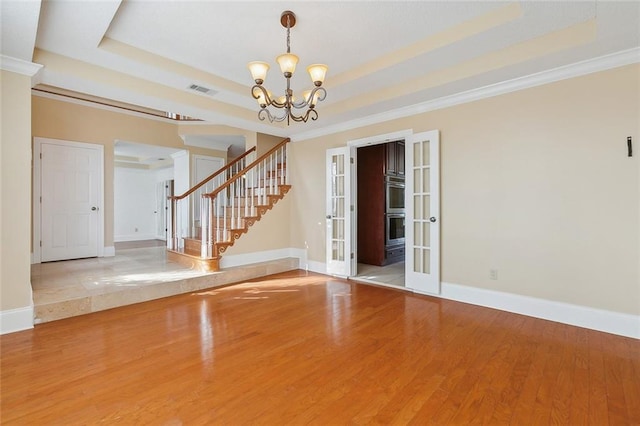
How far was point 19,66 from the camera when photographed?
295cm

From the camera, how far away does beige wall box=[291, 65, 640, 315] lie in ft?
9.56

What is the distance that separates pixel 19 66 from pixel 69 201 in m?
3.42

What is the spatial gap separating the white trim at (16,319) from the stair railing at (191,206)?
2835mm

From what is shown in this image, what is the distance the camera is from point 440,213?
4094 millimetres

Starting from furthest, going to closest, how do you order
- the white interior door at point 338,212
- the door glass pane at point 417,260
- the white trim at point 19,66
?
1. the white interior door at point 338,212
2. the door glass pane at point 417,260
3. the white trim at point 19,66

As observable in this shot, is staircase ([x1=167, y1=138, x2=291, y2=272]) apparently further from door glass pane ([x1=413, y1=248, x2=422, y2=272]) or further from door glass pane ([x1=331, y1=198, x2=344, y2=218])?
door glass pane ([x1=413, y1=248, x2=422, y2=272])

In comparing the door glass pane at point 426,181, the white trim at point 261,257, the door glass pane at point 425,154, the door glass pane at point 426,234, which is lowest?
the white trim at point 261,257

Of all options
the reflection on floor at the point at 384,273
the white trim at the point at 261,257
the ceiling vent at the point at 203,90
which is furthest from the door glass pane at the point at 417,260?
the ceiling vent at the point at 203,90

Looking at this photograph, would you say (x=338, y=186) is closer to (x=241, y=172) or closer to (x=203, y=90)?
(x=241, y=172)

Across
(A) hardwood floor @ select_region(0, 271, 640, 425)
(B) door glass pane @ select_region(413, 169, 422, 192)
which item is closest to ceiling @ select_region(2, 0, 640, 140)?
(B) door glass pane @ select_region(413, 169, 422, 192)

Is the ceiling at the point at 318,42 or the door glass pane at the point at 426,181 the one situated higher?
the ceiling at the point at 318,42

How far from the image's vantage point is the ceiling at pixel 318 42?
100 inches

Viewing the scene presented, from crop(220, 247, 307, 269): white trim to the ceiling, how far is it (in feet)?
8.47

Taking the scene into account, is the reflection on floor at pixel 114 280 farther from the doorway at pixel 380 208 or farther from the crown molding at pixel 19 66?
the crown molding at pixel 19 66
